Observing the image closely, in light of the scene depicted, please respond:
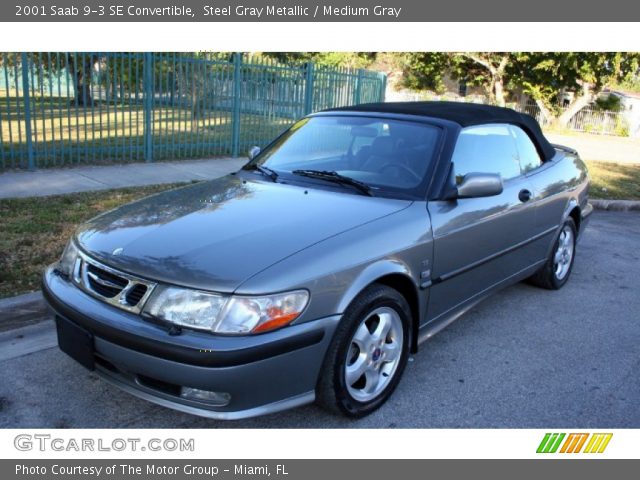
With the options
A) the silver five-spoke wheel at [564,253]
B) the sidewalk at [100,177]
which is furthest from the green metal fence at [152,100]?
the silver five-spoke wheel at [564,253]

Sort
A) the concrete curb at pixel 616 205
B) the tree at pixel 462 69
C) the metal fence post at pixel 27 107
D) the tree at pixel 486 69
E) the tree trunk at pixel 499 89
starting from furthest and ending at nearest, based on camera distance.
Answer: the tree trunk at pixel 499 89 < the tree at pixel 462 69 < the tree at pixel 486 69 < the concrete curb at pixel 616 205 < the metal fence post at pixel 27 107

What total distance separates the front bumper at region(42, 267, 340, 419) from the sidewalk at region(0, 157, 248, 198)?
507 centimetres

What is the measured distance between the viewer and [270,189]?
381 cm

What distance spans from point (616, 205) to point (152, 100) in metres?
8.00

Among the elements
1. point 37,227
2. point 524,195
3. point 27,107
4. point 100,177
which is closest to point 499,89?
point 100,177

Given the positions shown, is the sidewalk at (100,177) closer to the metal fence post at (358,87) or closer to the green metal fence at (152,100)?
the green metal fence at (152,100)

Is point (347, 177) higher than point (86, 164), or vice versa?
point (347, 177)

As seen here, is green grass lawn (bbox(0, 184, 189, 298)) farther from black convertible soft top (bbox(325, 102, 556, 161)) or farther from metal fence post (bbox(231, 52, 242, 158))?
A: metal fence post (bbox(231, 52, 242, 158))

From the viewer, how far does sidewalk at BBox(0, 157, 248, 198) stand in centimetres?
748

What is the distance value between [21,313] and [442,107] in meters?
3.44

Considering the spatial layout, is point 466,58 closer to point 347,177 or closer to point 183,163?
point 183,163

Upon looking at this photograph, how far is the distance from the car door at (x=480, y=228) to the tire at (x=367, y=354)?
0.40m

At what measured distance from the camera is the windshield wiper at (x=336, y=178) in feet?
12.1

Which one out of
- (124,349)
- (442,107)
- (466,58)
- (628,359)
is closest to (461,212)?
(442,107)
